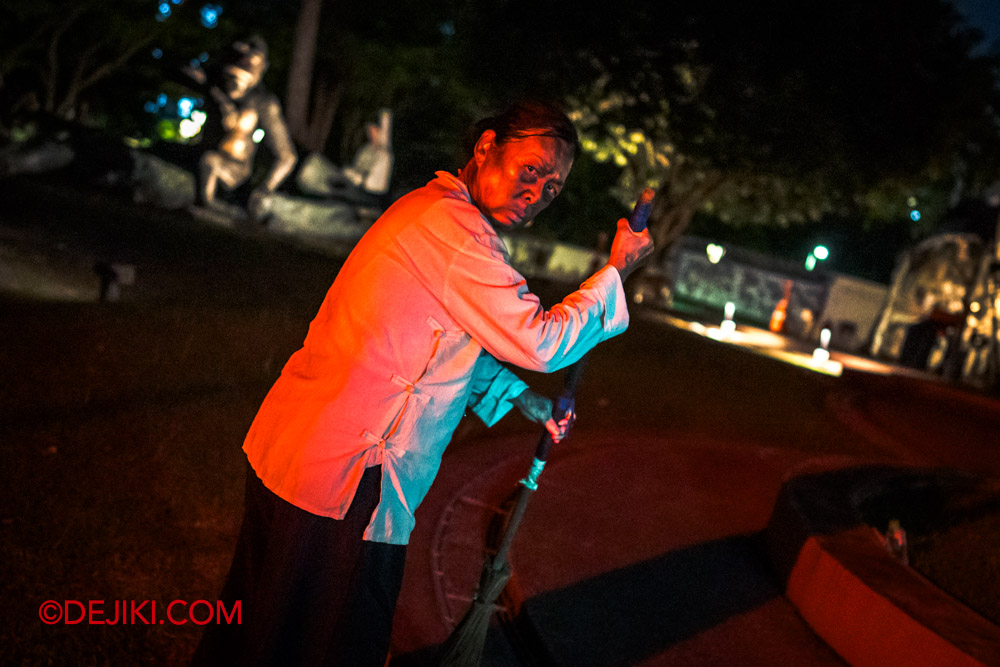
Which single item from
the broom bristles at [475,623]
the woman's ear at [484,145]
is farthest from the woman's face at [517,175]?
the broom bristles at [475,623]

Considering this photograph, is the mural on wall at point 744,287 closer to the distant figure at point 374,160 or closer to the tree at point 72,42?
the distant figure at point 374,160

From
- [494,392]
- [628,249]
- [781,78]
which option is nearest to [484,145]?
[628,249]

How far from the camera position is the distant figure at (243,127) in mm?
13371

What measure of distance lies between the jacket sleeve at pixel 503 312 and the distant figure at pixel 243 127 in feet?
42.7

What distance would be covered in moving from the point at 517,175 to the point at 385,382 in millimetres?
589

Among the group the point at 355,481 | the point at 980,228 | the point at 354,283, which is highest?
the point at 980,228

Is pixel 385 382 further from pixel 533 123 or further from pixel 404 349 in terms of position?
pixel 533 123

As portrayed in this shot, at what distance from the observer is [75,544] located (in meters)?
3.13

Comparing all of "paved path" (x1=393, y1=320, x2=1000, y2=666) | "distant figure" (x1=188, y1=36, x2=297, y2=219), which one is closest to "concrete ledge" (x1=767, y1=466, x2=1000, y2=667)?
"paved path" (x1=393, y1=320, x2=1000, y2=666)

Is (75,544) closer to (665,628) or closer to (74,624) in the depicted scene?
(74,624)

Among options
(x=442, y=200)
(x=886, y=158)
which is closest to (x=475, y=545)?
(x=442, y=200)

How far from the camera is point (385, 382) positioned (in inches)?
69.6

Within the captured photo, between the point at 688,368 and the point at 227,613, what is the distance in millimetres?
9402

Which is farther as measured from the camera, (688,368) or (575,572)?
(688,368)
